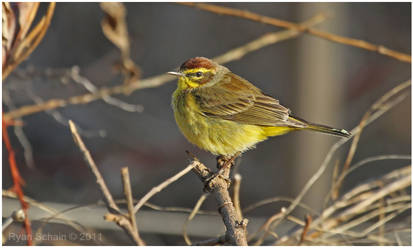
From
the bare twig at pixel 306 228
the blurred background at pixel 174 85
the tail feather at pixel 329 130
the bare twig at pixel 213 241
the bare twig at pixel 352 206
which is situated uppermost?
Answer: the blurred background at pixel 174 85

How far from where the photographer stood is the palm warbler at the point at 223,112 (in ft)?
11.6

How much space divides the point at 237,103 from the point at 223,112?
113mm

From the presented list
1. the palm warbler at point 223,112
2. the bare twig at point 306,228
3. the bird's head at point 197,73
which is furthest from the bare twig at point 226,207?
the bird's head at point 197,73

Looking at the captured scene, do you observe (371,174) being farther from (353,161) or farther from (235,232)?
(235,232)

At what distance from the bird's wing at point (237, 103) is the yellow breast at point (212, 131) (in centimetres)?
4

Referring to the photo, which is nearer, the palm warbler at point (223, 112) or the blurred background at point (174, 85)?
the palm warbler at point (223, 112)

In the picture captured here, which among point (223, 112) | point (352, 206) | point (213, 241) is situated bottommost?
point (213, 241)

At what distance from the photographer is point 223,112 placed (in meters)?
3.67

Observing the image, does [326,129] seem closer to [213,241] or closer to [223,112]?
[223,112]

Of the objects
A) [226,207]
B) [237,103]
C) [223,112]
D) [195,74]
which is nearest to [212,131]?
[223,112]

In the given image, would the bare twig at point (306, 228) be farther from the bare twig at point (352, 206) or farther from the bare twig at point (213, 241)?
the bare twig at point (213, 241)

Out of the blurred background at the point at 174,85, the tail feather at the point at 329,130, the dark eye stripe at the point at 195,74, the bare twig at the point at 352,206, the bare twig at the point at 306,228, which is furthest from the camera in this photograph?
the blurred background at the point at 174,85

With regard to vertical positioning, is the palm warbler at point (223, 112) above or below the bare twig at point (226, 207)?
above

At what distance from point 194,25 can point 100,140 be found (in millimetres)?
2870
